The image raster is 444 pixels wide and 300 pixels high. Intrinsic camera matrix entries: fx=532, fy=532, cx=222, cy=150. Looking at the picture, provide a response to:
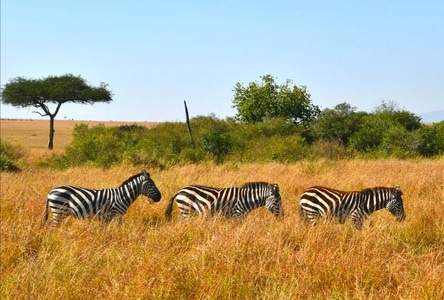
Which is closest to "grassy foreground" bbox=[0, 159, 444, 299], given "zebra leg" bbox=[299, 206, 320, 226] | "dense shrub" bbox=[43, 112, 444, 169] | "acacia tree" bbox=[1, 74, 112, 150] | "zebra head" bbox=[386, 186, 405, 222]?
"zebra head" bbox=[386, 186, 405, 222]

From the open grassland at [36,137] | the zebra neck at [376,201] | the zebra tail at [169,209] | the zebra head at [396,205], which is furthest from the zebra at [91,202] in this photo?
the open grassland at [36,137]

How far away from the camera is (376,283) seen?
4.30 meters

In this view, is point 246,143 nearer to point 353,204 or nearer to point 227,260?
point 353,204

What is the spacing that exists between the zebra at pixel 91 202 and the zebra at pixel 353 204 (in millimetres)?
2528

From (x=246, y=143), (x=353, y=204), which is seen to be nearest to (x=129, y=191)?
(x=353, y=204)

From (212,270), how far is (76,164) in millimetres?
15967

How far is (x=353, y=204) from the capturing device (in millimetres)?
7125

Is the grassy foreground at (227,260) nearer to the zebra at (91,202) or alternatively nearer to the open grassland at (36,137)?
the zebra at (91,202)

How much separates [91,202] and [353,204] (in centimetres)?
362

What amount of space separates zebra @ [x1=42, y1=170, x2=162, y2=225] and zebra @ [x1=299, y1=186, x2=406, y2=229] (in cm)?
253

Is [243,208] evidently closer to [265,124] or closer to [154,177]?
[154,177]

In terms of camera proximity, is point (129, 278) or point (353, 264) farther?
point (353, 264)

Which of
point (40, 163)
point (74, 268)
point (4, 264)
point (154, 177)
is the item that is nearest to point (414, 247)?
point (74, 268)

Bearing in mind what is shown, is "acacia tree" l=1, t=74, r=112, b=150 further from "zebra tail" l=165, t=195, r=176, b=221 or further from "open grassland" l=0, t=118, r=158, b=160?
"zebra tail" l=165, t=195, r=176, b=221
